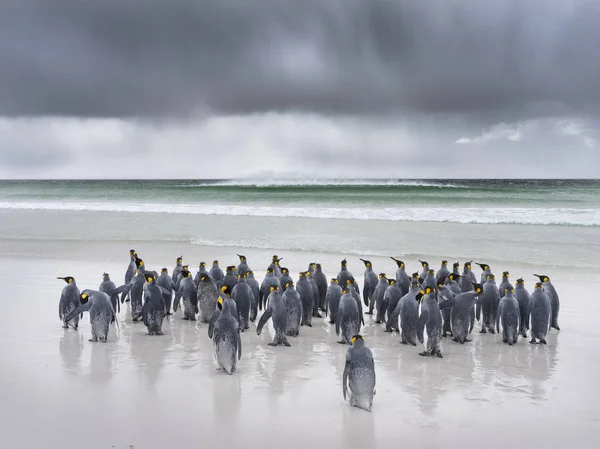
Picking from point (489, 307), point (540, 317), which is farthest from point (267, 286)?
point (540, 317)

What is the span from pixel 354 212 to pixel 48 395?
2374cm

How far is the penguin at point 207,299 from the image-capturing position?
818cm

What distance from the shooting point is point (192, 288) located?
841cm

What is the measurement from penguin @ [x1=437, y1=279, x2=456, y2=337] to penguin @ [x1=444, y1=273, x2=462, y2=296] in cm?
22

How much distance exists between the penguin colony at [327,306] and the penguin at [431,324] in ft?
0.04

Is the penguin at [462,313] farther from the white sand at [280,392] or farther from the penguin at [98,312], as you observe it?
the penguin at [98,312]

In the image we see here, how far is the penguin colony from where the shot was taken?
22.1 ft

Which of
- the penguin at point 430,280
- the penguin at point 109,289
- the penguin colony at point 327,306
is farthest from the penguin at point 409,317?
the penguin at point 109,289

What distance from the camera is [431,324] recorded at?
21.8ft

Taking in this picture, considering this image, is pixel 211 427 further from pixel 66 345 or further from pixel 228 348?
pixel 66 345

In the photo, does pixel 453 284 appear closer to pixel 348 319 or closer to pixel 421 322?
pixel 421 322

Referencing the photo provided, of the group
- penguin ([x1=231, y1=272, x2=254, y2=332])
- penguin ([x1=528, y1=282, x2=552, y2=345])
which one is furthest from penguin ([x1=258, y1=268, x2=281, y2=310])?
penguin ([x1=528, y1=282, x2=552, y2=345])

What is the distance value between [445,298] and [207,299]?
12.1ft

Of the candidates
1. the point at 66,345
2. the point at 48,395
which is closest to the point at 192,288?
the point at 66,345
